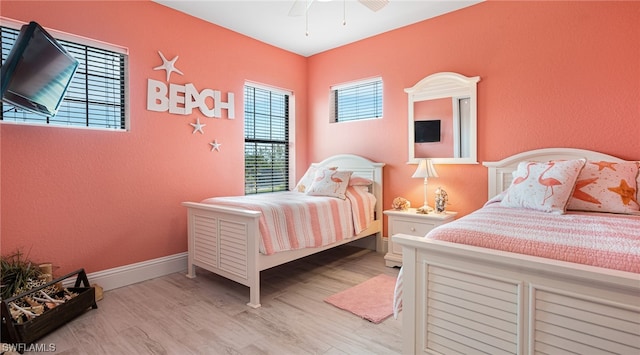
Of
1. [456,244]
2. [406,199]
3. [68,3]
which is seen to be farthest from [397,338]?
[68,3]

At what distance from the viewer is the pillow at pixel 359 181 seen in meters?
3.73

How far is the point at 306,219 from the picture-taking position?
9.48 ft

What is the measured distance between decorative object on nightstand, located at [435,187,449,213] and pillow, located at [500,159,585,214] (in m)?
0.81

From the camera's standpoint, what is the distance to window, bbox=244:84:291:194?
4136 mm

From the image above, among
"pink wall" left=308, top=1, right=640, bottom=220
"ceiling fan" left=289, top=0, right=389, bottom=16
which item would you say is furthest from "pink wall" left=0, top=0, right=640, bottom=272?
"ceiling fan" left=289, top=0, right=389, bottom=16

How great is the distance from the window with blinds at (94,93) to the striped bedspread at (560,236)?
113 inches

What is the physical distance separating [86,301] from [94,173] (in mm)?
1047

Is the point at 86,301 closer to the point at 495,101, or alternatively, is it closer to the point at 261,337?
the point at 261,337

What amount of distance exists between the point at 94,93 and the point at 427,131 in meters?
3.23

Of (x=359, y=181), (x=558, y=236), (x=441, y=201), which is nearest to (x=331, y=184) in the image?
(x=359, y=181)

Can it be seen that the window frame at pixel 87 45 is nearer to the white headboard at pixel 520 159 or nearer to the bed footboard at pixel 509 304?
the bed footboard at pixel 509 304

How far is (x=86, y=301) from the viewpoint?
2.34 m

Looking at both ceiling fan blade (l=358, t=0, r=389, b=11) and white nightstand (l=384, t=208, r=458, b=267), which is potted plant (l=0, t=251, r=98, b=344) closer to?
white nightstand (l=384, t=208, r=458, b=267)

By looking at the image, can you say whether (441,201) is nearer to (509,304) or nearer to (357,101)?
(357,101)
